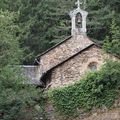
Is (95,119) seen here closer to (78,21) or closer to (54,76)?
(54,76)

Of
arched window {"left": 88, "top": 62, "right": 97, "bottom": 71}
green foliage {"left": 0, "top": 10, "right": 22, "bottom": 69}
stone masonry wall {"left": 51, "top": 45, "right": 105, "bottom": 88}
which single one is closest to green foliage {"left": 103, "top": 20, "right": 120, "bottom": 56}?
stone masonry wall {"left": 51, "top": 45, "right": 105, "bottom": 88}

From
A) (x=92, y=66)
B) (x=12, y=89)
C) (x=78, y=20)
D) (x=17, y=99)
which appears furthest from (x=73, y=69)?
(x=17, y=99)

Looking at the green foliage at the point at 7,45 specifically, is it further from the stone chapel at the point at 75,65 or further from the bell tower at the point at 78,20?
the bell tower at the point at 78,20

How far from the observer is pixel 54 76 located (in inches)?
1190

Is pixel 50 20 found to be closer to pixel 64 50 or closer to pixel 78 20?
pixel 64 50

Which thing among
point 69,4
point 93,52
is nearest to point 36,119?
point 93,52

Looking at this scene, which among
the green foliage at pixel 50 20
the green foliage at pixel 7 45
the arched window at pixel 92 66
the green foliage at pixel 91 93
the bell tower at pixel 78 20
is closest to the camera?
the green foliage at pixel 91 93

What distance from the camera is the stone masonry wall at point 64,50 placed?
3650 cm

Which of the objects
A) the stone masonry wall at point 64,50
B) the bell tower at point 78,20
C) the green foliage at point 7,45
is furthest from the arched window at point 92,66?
the green foliage at point 7,45

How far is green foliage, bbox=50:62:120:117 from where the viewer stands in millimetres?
24734

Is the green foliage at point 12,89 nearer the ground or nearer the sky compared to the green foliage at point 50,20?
nearer the ground

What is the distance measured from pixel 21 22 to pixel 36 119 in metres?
26.5

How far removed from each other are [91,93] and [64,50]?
1224 cm

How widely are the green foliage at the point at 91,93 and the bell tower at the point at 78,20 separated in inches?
378
